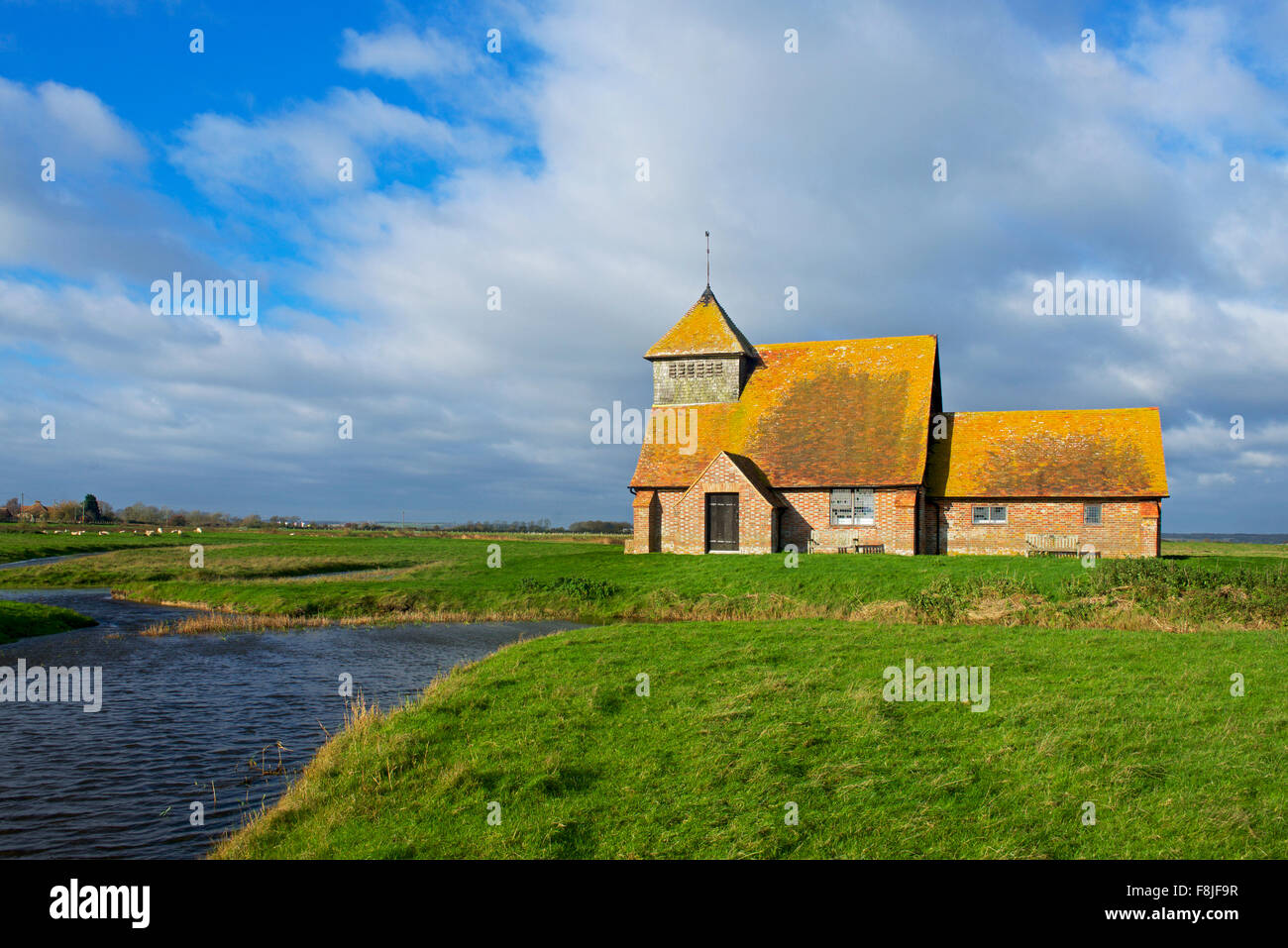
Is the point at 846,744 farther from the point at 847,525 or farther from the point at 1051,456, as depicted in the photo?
the point at 1051,456

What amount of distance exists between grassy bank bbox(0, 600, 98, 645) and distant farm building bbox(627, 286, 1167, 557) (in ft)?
76.1

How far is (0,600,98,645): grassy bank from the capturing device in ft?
83.3

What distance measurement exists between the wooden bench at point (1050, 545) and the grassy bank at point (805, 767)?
59.6 feet

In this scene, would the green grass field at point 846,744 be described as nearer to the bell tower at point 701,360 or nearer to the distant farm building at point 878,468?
the distant farm building at point 878,468

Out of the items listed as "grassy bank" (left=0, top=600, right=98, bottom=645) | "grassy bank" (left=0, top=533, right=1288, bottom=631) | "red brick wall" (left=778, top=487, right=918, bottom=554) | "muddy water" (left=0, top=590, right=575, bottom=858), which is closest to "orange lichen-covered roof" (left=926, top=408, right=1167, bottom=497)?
"red brick wall" (left=778, top=487, right=918, bottom=554)

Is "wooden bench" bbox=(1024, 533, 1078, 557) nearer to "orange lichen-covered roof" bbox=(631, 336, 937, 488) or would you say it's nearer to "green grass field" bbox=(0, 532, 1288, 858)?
"orange lichen-covered roof" bbox=(631, 336, 937, 488)

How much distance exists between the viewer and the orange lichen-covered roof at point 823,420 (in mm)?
35438

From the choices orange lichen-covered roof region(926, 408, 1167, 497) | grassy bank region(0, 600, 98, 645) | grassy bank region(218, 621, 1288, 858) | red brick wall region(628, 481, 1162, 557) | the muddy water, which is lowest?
the muddy water

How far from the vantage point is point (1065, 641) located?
17891 millimetres

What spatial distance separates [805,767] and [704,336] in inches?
1321

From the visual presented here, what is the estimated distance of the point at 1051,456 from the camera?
3516 cm
